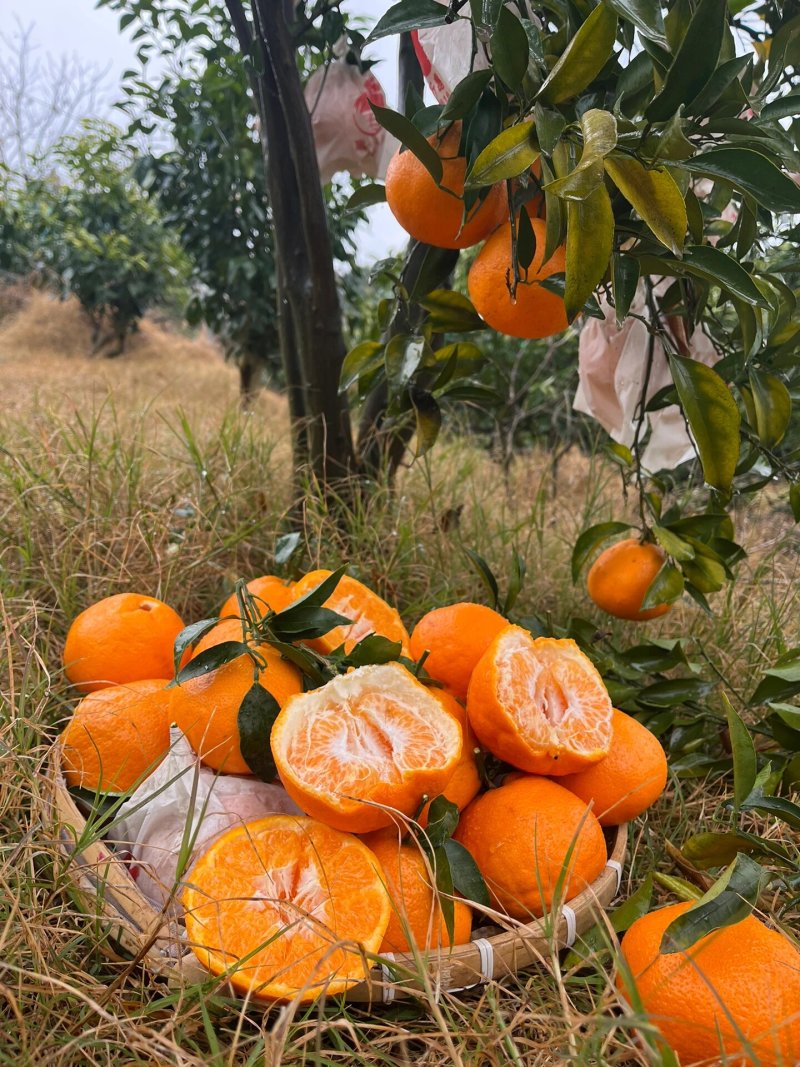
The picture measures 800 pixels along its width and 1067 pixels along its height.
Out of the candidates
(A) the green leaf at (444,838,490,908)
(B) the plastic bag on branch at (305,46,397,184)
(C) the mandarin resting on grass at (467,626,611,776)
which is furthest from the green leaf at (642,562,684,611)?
(B) the plastic bag on branch at (305,46,397,184)

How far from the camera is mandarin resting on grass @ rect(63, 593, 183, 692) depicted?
2.92 ft

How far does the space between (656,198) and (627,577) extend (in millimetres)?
527

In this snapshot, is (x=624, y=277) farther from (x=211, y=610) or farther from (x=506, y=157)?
(x=211, y=610)

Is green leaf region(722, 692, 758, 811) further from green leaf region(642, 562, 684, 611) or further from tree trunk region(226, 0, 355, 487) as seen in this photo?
tree trunk region(226, 0, 355, 487)

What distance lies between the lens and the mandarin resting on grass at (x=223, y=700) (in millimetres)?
725

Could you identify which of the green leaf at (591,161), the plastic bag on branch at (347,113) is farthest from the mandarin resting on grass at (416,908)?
the plastic bag on branch at (347,113)

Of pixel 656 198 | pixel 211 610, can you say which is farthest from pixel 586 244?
pixel 211 610

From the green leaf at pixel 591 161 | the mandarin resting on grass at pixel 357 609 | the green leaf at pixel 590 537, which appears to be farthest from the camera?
the green leaf at pixel 590 537

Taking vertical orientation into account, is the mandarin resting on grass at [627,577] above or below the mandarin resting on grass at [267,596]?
above

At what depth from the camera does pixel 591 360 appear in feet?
3.74

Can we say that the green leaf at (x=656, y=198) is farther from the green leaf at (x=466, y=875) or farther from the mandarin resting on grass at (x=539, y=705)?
the green leaf at (x=466, y=875)

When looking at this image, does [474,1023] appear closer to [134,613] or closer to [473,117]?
[134,613]

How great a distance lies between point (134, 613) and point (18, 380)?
354cm

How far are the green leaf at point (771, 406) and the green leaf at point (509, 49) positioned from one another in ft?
1.42
